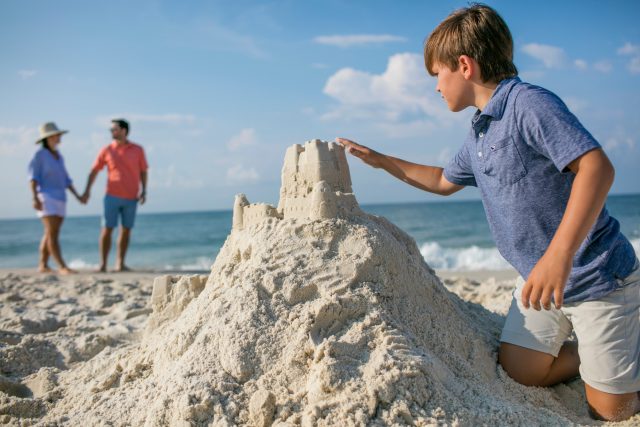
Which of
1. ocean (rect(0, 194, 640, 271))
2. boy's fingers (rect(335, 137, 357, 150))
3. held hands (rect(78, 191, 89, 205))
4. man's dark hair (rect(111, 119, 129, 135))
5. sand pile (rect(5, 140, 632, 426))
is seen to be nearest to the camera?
sand pile (rect(5, 140, 632, 426))

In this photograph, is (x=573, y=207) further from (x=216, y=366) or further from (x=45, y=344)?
(x=45, y=344)

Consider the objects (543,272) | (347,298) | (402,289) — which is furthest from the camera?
(402,289)

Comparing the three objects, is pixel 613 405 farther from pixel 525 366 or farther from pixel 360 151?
pixel 360 151

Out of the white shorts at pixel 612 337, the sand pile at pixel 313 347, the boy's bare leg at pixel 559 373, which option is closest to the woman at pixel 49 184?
the sand pile at pixel 313 347

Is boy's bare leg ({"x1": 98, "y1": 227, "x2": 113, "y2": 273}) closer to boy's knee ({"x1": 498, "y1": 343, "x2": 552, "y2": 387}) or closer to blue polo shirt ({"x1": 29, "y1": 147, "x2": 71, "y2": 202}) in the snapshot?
blue polo shirt ({"x1": 29, "y1": 147, "x2": 71, "y2": 202})

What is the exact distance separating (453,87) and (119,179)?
16.9ft

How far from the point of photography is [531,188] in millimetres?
1965

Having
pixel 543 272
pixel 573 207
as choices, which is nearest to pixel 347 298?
pixel 543 272

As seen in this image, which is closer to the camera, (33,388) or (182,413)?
(182,413)

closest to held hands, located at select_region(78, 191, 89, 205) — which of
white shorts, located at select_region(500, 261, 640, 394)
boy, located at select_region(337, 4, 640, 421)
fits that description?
boy, located at select_region(337, 4, 640, 421)

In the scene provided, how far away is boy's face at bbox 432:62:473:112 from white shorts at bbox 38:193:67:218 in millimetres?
5322

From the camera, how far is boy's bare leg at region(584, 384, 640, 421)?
201 centimetres

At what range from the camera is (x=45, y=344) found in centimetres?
295

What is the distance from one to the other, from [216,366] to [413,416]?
65 centimetres
